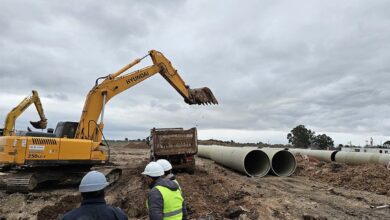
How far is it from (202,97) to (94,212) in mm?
12952

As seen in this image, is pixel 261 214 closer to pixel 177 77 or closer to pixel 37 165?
pixel 37 165

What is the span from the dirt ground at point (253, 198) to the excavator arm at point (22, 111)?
146 inches

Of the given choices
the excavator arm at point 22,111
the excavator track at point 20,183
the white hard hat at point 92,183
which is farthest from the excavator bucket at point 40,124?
the white hard hat at point 92,183

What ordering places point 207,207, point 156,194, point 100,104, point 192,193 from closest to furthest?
point 156,194 → point 207,207 → point 192,193 → point 100,104

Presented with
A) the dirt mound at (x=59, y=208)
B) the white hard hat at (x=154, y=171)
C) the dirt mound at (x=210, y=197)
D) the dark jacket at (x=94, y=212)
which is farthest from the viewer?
the dirt mound at (x=59, y=208)

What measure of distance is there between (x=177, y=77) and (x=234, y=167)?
645cm

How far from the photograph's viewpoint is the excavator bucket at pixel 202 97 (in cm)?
1595

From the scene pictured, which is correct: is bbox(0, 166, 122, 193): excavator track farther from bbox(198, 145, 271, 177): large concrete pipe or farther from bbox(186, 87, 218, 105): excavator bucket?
bbox(198, 145, 271, 177): large concrete pipe

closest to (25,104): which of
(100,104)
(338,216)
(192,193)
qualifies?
(100,104)

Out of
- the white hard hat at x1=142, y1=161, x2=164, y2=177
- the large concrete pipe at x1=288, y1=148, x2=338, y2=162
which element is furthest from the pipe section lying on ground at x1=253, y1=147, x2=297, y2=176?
the white hard hat at x1=142, y1=161, x2=164, y2=177

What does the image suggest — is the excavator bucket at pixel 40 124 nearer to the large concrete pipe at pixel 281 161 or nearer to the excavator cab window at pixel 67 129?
the excavator cab window at pixel 67 129

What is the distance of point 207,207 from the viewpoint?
912 cm

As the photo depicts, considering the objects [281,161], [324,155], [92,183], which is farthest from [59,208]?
[324,155]

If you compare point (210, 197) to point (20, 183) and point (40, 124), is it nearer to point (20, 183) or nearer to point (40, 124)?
point (20, 183)
